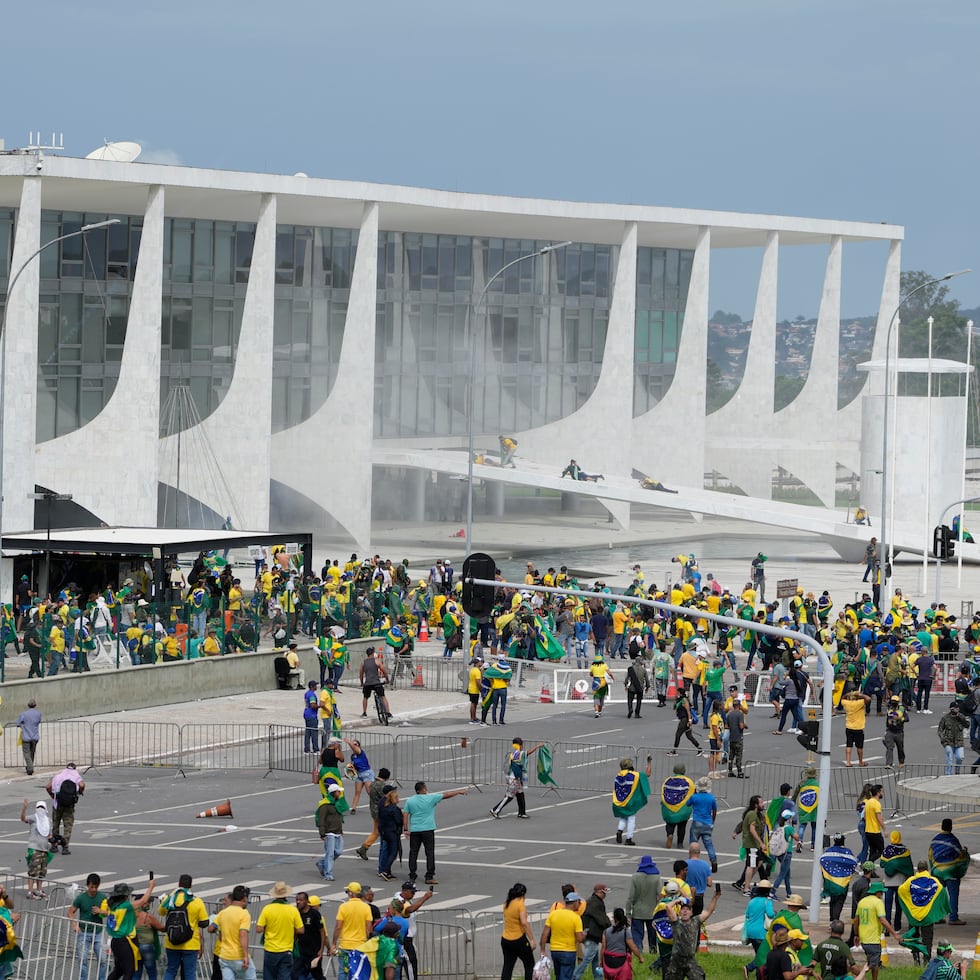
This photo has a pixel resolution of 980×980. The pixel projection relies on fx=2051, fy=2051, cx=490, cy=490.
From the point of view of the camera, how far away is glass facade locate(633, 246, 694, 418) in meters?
79.9

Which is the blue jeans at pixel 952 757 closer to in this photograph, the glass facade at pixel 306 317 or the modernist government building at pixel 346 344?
the modernist government building at pixel 346 344

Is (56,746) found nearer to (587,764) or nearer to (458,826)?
(587,764)

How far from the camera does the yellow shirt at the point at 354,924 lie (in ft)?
54.7

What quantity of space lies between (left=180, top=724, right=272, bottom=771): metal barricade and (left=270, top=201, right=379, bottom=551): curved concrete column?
32.2 meters

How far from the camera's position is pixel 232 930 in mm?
16625

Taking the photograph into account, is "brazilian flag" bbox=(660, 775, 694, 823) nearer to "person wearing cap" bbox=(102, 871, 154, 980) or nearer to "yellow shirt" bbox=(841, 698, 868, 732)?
"yellow shirt" bbox=(841, 698, 868, 732)

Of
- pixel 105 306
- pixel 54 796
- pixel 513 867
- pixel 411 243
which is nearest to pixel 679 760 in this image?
pixel 513 867

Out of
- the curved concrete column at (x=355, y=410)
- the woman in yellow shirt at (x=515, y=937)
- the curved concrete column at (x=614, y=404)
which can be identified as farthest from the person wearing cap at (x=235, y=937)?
the curved concrete column at (x=614, y=404)

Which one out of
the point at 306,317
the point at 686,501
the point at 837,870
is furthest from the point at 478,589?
the point at 306,317

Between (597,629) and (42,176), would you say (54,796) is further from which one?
(42,176)

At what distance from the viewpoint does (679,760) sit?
29.7m

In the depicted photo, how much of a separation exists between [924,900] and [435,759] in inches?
524

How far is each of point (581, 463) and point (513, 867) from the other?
175ft

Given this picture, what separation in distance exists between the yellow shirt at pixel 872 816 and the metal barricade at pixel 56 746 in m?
13.0
